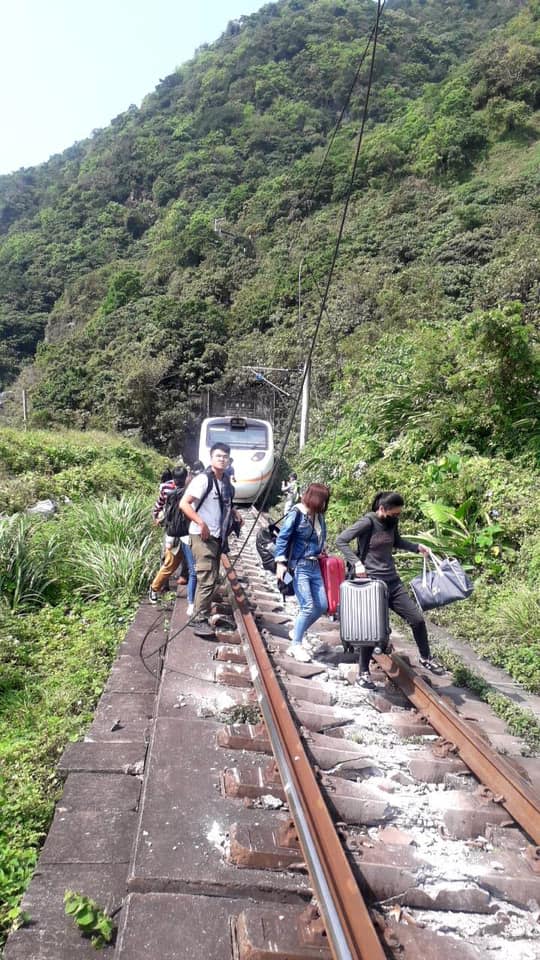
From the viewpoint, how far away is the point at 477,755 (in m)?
3.52

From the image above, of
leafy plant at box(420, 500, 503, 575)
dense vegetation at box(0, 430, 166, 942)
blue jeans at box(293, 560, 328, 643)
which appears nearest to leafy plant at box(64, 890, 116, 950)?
dense vegetation at box(0, 430, 166, 942)

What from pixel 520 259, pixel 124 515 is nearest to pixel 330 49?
pixel 520 259

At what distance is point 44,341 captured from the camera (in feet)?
197

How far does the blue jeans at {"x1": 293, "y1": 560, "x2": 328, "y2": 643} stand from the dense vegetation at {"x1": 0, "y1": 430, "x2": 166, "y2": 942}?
1.77m

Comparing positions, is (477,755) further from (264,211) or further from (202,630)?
(264,211)

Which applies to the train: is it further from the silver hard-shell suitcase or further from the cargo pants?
the silver hard-shell suitcase

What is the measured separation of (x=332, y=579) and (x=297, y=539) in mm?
478

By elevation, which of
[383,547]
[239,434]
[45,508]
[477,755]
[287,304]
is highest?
[287,304]

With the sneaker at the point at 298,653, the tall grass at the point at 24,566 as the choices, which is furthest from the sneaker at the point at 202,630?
the tall grass at the point at 24,566

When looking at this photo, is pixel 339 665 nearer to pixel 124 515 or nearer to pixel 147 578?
pixel 147 578

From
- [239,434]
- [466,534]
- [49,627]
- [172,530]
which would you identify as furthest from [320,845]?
[239,434]

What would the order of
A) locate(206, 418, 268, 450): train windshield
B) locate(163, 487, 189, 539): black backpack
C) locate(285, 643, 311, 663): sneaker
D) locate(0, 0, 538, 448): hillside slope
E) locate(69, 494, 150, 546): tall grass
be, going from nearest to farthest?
locate(285, 643, 311, 663): sneaker → locate(163, 487, 189, 539): black backpack → locate(69, 494, 150, 546): tall grass → locate(206, 418, 268, 450): train windshield → locate(0, 0, 538, 448): hillside slope

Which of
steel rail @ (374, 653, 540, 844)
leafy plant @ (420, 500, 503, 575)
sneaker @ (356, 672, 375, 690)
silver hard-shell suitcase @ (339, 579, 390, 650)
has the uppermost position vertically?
silver hard-shell suitcase @ (339, 579, 390, 650)

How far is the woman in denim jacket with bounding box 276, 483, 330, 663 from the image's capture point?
Result: 5.16 meters
